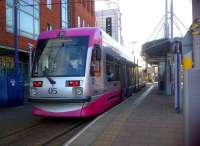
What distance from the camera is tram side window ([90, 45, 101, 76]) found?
1245cm

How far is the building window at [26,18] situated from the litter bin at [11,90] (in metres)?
5.59

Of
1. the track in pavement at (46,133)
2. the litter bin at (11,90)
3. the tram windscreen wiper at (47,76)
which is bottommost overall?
the track in pavement at (46,133)

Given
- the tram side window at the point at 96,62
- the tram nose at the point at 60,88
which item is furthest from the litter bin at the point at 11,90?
the tram side window at the point at 96,62

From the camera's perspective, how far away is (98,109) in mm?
12930

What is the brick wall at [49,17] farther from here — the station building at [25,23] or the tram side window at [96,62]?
the tram side window at [96,62]

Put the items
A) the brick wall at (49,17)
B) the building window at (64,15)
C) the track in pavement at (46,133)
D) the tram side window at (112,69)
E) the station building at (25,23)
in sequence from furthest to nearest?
the building window at (64,15) → the station building at (25,23) → the brick wall at (49,17) → the tram side window at (112,69) → the track in pavement at (46,133)

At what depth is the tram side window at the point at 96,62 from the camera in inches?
490

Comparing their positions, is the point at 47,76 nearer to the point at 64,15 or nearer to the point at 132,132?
the point at 132,132

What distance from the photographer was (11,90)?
18.5 m

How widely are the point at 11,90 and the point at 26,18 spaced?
892 centimetres

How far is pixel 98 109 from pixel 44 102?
192 cm

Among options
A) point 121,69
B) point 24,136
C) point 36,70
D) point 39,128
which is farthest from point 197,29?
point 121,69

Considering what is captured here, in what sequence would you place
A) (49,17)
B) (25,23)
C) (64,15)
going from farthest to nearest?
(64,15) < (49,17) < (25,23)

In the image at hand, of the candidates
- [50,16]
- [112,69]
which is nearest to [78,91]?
[112,69]
